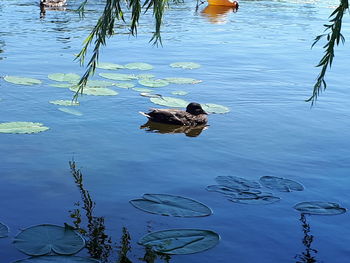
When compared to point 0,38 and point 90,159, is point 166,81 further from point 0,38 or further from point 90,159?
point 0,38

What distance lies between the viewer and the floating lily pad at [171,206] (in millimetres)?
5945

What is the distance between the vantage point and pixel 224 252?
5.29 m

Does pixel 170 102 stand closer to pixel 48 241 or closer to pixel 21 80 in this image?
pixel 21 80

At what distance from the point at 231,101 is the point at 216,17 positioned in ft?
40.9

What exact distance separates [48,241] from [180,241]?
115 centimetres

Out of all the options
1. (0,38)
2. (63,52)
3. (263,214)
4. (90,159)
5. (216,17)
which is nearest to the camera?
(263,214)

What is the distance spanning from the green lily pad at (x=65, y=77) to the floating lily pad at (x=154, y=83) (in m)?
1.24

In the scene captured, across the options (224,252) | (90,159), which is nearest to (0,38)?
(90,159)

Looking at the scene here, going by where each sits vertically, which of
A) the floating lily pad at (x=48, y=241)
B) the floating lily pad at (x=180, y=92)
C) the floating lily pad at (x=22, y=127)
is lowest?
the floating lily pad at (x=48, y=241)

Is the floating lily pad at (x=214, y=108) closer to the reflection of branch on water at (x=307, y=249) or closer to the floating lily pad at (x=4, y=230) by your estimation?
the reflection of branch on water at (x=307, y=249)

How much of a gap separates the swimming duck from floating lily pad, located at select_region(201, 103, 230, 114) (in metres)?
0.63

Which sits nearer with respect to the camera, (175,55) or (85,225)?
(85,225)

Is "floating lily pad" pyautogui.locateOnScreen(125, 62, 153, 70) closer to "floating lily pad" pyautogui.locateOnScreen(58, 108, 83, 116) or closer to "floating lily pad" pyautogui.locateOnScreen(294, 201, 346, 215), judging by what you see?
"floating lily pad" pyautogui.locateOnScreen(58, 108, 83, 116)

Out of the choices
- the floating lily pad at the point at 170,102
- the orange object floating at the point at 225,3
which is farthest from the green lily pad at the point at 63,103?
the orange object floating at the point at 225,3
